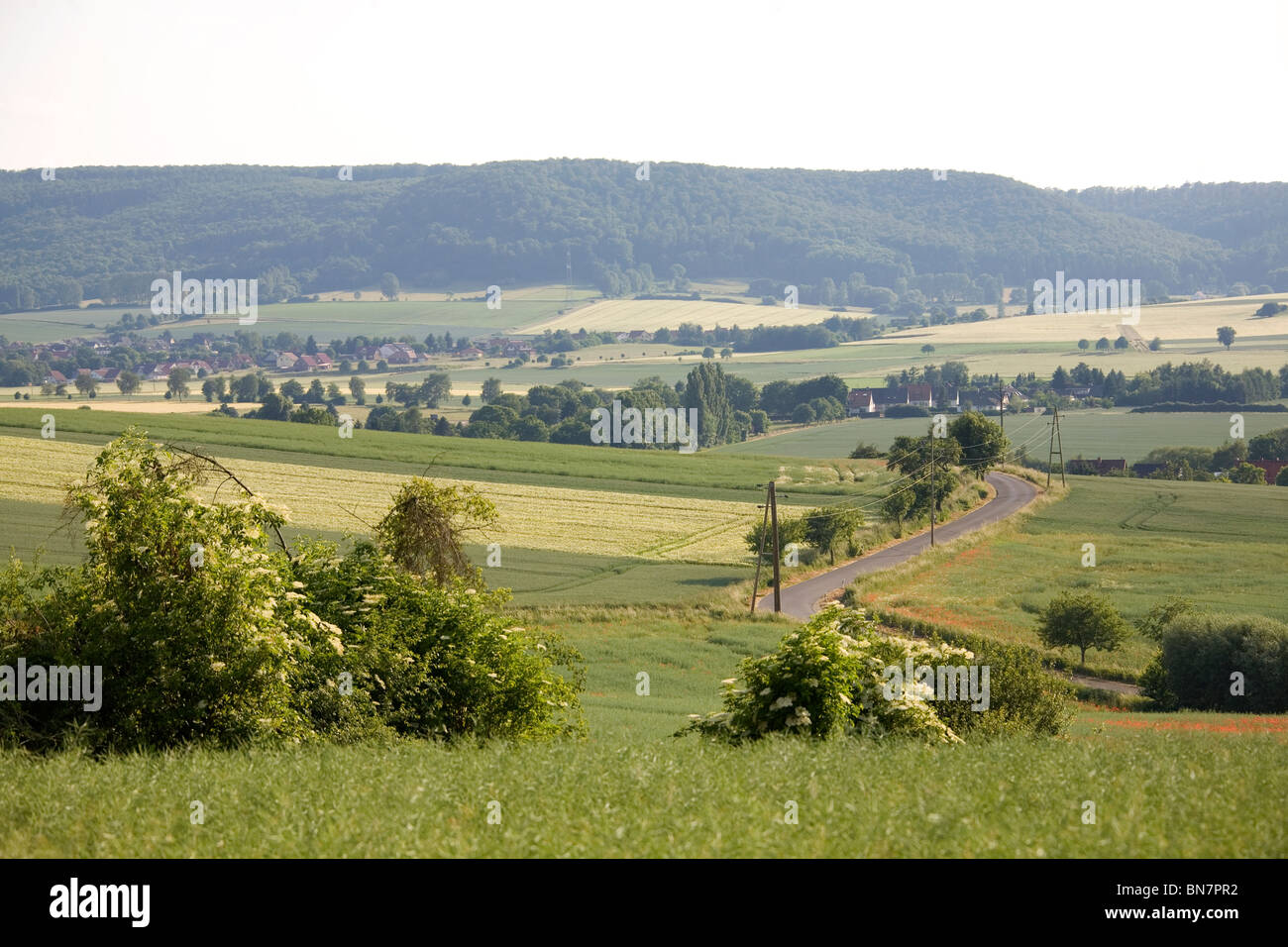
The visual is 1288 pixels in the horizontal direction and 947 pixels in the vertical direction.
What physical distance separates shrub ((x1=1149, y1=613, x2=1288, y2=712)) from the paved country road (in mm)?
14616

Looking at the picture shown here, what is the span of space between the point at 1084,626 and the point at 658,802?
110ft

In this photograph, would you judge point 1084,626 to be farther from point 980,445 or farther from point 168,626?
point 980,445

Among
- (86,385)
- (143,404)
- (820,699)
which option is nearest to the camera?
(820,699)

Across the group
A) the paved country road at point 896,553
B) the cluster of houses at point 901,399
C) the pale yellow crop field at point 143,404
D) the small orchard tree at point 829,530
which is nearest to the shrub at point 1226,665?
the paved country road at point 896,553

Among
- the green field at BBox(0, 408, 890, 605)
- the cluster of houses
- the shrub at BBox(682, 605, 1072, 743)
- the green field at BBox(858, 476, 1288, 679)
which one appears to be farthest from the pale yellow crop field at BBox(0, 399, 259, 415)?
the shrub at BBox(682, 605, 1072, 743)

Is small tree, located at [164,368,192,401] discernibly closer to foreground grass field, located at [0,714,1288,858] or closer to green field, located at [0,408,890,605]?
green field, located at [0,408,890,605]

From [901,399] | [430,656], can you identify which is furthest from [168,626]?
[901,399]

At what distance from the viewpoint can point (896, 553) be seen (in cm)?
6456

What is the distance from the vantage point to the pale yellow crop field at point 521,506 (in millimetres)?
60625

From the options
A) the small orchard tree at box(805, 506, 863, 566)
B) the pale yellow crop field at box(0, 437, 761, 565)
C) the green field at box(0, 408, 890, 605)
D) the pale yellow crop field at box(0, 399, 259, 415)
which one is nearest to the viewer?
the green field at box(0, 408, 890, 605)

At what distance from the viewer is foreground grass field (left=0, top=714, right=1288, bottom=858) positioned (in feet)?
33.3

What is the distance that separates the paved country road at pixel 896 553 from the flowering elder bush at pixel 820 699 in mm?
29346

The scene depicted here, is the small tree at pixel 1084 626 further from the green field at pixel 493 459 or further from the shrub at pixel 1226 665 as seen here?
the green field at pixel 493 459
